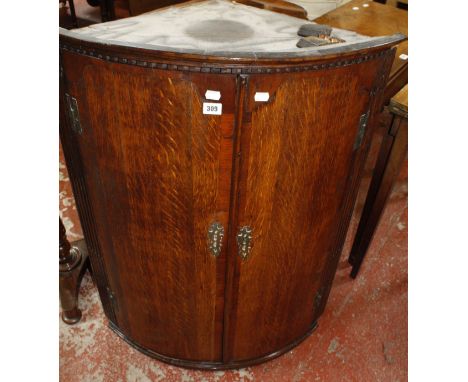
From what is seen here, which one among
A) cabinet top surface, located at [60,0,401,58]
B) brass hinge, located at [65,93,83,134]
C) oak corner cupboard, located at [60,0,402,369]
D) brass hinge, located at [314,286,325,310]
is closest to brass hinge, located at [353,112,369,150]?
oak corner cupboard, located at [60,0,402,369]

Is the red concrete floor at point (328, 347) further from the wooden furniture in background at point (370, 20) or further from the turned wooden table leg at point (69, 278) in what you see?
the wooden furniture in background at point (370, 20)

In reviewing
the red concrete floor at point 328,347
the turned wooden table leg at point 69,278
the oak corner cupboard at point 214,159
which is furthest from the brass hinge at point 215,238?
the turned wooden table leg at point 69,278

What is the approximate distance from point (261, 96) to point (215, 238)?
0.50 meters

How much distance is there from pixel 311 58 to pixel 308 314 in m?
1.22

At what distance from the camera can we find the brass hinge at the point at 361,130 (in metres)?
1.27

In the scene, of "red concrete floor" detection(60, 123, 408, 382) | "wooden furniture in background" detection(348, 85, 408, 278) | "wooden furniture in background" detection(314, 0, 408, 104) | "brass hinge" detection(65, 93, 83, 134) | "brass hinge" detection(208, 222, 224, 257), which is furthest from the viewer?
"wooden furniture in background" detection(314, 0, 408, 104)

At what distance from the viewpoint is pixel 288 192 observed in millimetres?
1286

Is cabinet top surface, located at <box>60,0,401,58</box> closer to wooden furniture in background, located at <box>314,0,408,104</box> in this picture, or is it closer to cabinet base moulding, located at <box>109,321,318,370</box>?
wooden furniture in background, located at <box>314,0,408,104</box>

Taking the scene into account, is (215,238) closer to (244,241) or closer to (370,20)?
(244,241)

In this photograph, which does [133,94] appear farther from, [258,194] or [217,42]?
[258,194]

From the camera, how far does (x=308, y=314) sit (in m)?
1.85

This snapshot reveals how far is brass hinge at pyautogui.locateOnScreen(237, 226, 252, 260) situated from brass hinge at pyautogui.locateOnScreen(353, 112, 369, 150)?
16.8 inches

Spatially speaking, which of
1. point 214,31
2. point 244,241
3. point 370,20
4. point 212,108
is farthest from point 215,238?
point 370,20

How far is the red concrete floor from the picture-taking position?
1.87 metres
